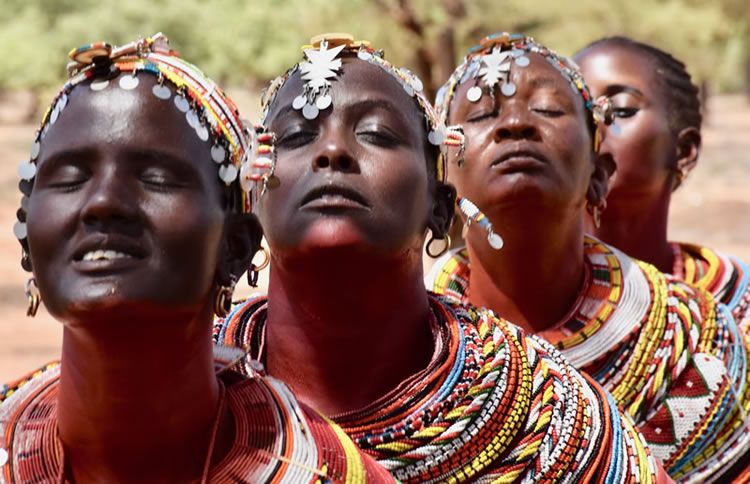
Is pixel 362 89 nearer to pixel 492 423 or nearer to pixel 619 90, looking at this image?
pixel 492 423

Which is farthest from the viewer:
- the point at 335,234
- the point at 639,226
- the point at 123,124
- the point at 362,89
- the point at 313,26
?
the point at 313,26

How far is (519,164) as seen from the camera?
3637 mm

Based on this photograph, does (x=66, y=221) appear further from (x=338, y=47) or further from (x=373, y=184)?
(x=338, y=47)


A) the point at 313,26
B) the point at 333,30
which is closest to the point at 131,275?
the point at 333,30

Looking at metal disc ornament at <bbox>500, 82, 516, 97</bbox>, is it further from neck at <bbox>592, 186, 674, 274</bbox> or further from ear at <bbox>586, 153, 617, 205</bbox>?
neck at <bbox>592, 186, 674, 274</bbox>

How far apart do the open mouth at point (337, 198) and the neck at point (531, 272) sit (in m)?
1.06

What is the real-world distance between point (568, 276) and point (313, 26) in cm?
1201

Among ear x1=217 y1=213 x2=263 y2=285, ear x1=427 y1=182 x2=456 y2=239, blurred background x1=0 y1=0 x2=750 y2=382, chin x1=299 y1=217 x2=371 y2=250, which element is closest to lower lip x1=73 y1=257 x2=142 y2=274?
ear x1=217 y1=213 x2=263 y2=285

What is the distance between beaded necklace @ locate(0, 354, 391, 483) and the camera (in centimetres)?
221

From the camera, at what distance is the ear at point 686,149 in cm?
504

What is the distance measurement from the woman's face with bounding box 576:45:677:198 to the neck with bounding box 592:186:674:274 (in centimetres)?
4

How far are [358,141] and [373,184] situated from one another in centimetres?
14

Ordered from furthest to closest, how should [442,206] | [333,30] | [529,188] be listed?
[333,30], [529,188], [442,206]

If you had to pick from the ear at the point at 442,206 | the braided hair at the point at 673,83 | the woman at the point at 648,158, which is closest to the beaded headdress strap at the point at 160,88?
the ear at the point at 442,206
